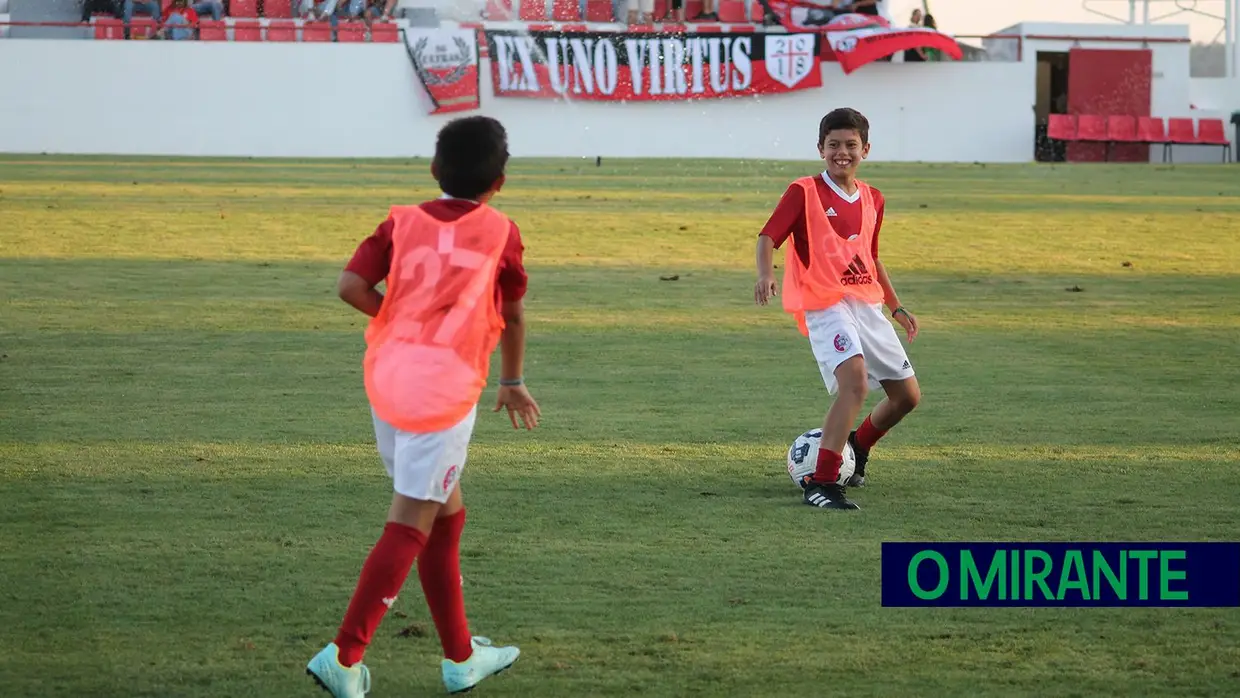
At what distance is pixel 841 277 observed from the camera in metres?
6.38

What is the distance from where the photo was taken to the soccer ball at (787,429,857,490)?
6.30m

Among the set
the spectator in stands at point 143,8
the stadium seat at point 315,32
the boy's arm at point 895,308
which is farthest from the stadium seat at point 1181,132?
the boy's arm at point 895,308

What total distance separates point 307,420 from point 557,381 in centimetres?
167

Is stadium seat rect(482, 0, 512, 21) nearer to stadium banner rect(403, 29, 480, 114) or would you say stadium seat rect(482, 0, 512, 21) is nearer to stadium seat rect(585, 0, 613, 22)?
stadium seat rect(585, 0, 613, 22)

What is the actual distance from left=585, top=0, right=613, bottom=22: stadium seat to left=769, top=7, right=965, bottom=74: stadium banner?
4131mm

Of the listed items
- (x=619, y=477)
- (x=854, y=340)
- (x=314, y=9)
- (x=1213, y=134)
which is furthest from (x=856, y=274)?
(x=1213, y=134)

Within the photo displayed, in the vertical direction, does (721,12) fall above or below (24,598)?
above

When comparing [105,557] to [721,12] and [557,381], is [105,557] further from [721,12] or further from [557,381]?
[721,12]

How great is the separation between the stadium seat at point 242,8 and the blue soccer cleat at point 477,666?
3574 cm

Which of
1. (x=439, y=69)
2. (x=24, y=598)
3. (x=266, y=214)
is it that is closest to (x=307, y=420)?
(x=24, y=598)

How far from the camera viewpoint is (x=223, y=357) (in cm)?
960

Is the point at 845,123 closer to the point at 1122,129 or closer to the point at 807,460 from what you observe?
the point at 807,460

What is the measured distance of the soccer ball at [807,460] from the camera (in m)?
6.30

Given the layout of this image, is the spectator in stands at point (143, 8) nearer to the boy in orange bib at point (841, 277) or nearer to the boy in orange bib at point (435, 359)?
the boy in orange bib at point (841, 277)
